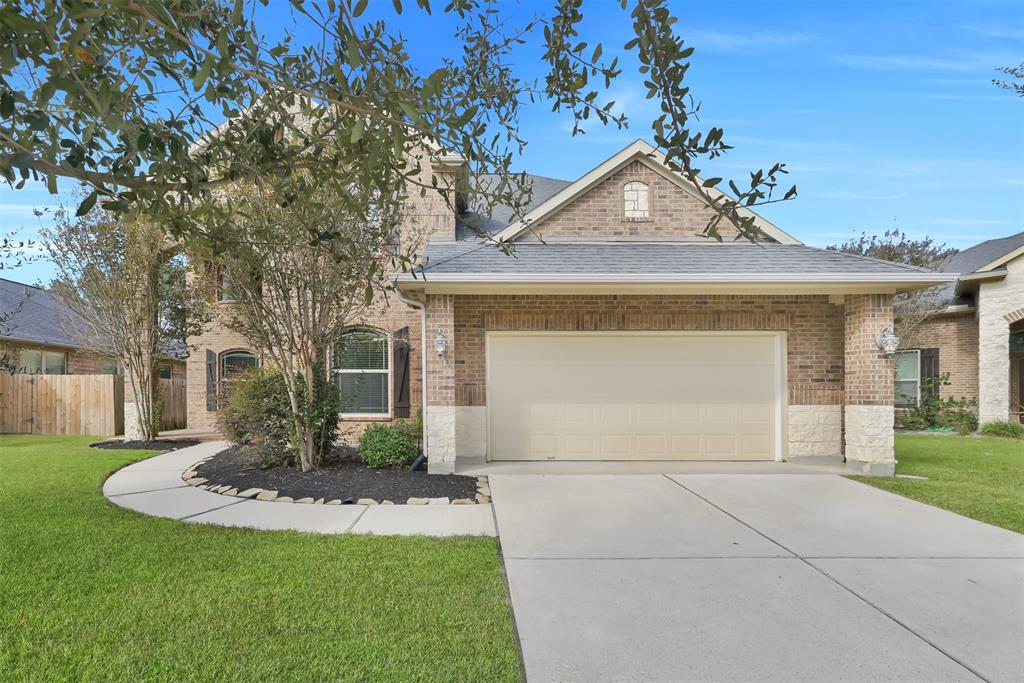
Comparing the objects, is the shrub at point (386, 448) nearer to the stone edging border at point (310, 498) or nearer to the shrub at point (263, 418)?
the shrub at point (263, 418)

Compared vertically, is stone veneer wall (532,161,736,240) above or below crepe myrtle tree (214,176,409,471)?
above

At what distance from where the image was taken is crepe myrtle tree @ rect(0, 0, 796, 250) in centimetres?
183

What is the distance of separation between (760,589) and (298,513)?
4.49 meters

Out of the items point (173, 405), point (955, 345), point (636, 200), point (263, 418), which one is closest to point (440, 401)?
point (263, 418)

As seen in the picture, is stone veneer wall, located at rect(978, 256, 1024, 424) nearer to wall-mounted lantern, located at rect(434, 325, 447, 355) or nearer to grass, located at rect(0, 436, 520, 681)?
wall-mounted lantern, located at rect(434, 325, 447, 355)

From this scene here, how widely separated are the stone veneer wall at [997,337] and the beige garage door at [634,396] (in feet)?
29.5

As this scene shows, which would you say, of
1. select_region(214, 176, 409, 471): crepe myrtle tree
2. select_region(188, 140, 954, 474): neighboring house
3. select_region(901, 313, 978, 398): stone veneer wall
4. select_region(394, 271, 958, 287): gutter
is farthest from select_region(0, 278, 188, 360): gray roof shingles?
select_region(901, 313, 978, 398): stone veneer wall

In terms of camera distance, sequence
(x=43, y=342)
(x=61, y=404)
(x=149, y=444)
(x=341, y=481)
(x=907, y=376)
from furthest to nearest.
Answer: (x=43, y=342)
(x=907, y=376)
(x=61, y=404)
(x=149, y=444)
(x=341, y=481)

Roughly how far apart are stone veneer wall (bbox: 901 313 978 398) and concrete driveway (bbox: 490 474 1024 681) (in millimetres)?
11033

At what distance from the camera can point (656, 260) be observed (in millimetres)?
8641

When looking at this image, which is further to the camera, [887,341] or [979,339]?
[979,339]

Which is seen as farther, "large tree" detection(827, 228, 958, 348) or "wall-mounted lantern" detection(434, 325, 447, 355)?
"large tree" detection(827, 228, 958, 348)

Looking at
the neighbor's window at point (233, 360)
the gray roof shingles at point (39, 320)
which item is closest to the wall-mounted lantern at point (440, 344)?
the neighbor's window at point (233, 360)

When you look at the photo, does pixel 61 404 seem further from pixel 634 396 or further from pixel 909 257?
pixel 909 257
